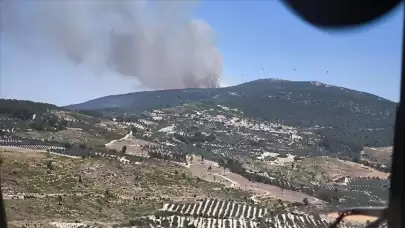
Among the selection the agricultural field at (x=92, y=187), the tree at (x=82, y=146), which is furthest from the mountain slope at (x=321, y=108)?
the agricultural field at (x=92, y=187)

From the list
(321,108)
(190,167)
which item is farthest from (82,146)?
(321,108)

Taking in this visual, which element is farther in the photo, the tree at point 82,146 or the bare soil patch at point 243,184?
the tree at point 82,146

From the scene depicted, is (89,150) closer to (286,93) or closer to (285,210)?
Answer: (285,210)

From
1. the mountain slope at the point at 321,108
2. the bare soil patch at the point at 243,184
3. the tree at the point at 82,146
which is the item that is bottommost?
the bare soil patch at the point at 243,184

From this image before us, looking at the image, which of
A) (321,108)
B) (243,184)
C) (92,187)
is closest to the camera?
(92,187)

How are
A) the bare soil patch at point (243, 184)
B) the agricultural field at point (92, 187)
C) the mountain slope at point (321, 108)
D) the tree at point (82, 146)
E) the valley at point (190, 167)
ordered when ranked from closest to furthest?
the valley at point (190, 167) → the agricultural field at point (92, 187) → the bare soil patch at point (243, 184) → the tree at point (82, 146) → the mountain slope at point (321, 108)

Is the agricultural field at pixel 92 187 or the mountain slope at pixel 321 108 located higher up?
the mountain slope at pixel 321 108

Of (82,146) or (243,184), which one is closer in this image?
(243,184)

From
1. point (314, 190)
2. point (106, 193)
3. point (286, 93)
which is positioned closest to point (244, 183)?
point (314, 190)

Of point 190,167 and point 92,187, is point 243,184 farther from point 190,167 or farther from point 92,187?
point 92,187

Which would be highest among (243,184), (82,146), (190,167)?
(82,146)

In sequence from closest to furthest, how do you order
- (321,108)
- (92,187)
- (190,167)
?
(92,187), (190,167), (321,108)

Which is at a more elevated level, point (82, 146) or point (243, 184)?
point (82, 146)

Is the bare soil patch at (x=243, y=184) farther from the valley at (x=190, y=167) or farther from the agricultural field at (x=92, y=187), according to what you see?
the agricultural field at (x=92, y=187)
